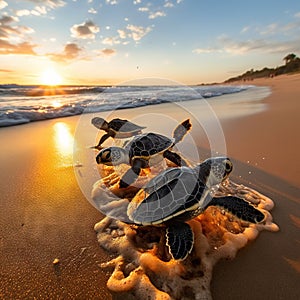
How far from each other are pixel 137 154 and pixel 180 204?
1.55 metres

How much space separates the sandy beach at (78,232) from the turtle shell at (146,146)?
0.89 m

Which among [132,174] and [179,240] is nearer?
[179,240]

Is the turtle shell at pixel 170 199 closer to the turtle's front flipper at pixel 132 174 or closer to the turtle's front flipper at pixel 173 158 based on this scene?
the turtle's front flipper at pixel 132 174

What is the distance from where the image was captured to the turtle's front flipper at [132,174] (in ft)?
9.71

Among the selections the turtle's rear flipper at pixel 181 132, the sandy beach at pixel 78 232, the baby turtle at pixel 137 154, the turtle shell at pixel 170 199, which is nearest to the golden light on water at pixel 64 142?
the sandy beach at pixel 78 232

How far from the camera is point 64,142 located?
511 cm

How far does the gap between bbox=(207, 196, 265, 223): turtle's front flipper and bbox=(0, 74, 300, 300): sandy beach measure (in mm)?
333

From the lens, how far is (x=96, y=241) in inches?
84.5

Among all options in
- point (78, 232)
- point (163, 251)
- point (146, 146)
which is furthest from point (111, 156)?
point (163, 251)

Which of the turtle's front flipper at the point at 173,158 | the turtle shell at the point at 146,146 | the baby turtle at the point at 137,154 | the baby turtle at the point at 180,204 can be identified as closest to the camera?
the baby turtle at the point at 180,204

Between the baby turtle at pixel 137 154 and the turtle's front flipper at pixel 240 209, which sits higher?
the turtle's front flipper at pixel 240 209

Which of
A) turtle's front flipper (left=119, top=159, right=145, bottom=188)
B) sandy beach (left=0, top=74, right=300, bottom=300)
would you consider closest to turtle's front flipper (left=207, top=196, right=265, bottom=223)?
sandy beach (left=0, top=74, right=300, bottom=300)

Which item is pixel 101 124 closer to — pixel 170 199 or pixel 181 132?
pixel 181 132

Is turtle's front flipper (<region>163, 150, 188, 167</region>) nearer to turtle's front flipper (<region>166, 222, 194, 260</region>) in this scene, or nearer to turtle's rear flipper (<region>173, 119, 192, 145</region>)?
turtle's rear flipper (<region>173, 119, 192, 145</region>)
